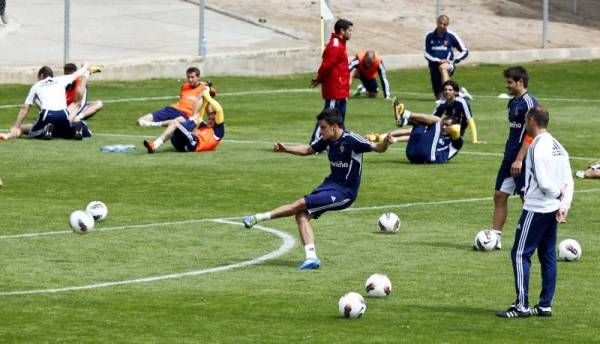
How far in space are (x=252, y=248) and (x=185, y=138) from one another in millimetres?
10209

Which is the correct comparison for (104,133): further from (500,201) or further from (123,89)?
(500,201)

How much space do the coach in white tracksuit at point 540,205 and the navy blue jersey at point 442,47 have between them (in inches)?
924

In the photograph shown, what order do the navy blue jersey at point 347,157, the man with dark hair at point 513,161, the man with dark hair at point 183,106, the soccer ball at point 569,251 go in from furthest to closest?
the man with dark hair at point 183,106
the man with dark hair at point 513,161
the soccer ball at point 569,251
the navy blue jersey at point 347,157

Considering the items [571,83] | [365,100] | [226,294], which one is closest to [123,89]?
[365,100]

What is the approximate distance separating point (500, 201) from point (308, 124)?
15.0 meters

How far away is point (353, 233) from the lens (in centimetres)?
2016

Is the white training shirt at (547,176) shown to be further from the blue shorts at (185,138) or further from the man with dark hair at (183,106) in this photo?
the man with dark hair at (183,106)

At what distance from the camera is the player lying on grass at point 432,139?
27.4 m

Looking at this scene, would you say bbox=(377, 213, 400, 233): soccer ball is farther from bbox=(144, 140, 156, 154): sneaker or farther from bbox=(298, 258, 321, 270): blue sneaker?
bbox=(144, 140, 156, 154): sneaker

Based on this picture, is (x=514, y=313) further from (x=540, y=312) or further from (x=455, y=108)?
(x=455, y=108)

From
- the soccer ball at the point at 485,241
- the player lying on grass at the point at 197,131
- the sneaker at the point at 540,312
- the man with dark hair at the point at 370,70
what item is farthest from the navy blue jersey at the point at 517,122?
the man with dark hair at the point at 370,70

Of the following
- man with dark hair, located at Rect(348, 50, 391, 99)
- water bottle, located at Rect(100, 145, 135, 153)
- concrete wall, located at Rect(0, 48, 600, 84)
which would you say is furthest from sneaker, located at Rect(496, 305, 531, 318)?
concrete wall, located at Rect(0, 48, 600, 84)

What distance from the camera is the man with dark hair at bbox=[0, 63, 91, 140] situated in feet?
100.0

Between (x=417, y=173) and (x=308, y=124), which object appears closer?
(x=417, y=173)
